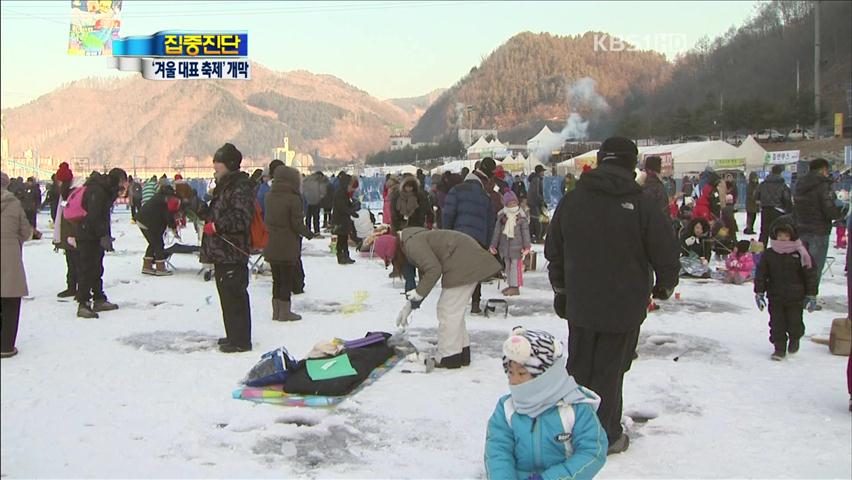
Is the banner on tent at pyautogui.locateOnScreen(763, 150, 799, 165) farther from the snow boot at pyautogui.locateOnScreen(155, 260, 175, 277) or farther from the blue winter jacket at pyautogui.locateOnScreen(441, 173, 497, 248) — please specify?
the snow boot at pyautogui.locateOnScreen(155, 260, 175, 277)

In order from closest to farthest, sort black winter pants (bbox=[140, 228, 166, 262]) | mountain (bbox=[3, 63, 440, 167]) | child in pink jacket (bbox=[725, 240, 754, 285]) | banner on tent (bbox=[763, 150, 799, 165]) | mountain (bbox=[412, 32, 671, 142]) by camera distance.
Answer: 1. mountain (bbox=[3, 63, 440, 167])
2. child in pink jacket (bbox=[725, 240, 754, 285])
3. black winter pants (bbox=[140, 228, 166, 262])
4. banner on tent (bbox=[763, 150, 799, 165])
5. mountain (bbox=[412, 32, 671, 142])

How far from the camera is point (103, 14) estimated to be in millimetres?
3041

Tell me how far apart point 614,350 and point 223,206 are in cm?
407

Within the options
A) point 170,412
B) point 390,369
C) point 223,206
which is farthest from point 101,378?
point 390,369

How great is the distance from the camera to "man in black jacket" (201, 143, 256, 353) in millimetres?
6906

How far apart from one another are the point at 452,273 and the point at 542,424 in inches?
140

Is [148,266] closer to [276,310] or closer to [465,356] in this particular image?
[276,310]

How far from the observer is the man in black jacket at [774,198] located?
14.1m

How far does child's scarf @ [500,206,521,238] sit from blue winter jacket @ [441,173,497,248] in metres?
1.28

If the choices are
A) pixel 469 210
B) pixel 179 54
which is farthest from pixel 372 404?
pixel 469 210

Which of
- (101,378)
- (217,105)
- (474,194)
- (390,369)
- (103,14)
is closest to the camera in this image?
(103,14)

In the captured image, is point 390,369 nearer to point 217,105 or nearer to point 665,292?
point 665,292

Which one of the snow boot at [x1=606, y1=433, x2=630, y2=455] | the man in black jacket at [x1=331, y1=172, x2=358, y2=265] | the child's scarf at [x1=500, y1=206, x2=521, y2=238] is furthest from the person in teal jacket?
the man in black jacket at [x1=331, y1=172, x2=358, y2=265]

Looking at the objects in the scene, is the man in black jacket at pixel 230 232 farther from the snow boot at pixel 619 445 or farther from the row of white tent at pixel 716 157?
the row of white tent at pixel 716 157
